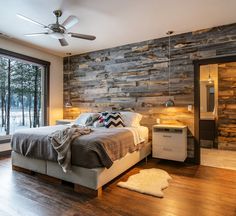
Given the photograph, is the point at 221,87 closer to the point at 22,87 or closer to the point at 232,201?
the point at 232,201

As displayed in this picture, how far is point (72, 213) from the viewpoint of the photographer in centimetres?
201

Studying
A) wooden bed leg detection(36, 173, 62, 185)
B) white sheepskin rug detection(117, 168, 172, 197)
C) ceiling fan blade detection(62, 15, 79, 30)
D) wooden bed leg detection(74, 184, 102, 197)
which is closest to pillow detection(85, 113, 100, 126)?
wooden bed leg detection(36, 173, 62, 185)

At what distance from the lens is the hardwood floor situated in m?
2.04

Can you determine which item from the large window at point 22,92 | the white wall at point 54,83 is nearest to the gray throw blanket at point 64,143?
the large window at point 22,92

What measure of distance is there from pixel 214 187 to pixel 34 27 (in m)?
4.21

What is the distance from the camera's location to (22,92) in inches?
187

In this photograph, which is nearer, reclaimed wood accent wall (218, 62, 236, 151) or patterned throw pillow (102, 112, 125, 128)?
patterned throw pillow (102, 112, 125, 128)

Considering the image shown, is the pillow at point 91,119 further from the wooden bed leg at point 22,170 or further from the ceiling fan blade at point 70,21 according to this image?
the ceiling fan blade at point 70,21

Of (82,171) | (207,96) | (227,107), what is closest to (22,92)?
(82,171)

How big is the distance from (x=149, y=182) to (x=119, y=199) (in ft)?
2.06

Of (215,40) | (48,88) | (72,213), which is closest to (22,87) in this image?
(48,88)

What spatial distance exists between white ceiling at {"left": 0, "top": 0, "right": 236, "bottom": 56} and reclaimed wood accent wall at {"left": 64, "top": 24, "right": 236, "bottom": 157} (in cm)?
27

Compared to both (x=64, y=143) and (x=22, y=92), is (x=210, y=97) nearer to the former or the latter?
(x=64, y=143)

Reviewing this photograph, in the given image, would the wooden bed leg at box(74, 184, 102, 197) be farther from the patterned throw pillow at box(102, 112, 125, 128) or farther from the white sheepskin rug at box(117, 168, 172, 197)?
the patterned throw pillow at box(102, 112, 125, 128)
